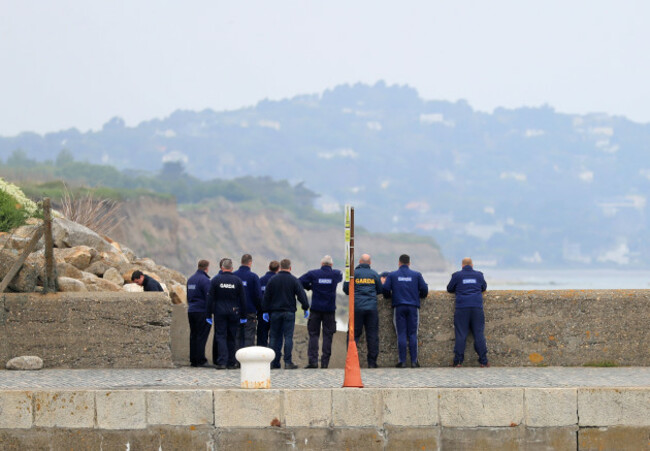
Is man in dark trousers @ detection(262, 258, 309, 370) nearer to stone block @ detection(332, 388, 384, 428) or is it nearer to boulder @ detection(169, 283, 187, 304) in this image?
boulder @ detection(169, 283, 187, 304)

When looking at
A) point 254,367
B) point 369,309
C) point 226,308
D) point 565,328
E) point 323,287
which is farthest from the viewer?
point 323,287

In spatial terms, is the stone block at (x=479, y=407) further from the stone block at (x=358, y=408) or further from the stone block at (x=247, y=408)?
the stone block at (x=247, y=408)

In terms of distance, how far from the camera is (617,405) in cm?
1062

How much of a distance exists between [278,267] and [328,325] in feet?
4.10

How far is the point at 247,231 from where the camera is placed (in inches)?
5871

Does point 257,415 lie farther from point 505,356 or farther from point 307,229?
point 307,229

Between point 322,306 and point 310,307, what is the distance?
314 millimetres

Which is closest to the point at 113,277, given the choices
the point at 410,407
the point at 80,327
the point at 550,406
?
the point at 80,327

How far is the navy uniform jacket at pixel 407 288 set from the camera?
14.5m

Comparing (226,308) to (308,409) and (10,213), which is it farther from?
(10,213)

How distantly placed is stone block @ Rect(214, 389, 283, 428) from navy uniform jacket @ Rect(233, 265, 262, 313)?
4.90 m

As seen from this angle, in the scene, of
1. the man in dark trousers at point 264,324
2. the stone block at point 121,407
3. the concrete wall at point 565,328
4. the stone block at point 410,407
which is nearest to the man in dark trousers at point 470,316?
the concrete wall at point 565,328

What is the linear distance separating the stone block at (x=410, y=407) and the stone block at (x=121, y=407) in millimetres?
2486

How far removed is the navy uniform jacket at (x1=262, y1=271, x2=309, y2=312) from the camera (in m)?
15.2
